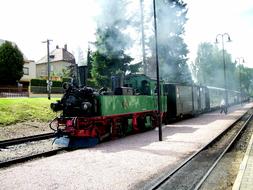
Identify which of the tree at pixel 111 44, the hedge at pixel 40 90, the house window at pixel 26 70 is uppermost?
the house window at pixel 26 70

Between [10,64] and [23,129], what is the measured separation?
29.0 m

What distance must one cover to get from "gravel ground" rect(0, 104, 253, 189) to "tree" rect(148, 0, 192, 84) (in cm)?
2842

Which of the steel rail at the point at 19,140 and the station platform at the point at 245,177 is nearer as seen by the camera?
the station platform at the point at 245,177

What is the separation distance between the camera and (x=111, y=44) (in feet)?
91.3

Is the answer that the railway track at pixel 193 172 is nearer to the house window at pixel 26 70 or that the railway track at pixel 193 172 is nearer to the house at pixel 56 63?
the house window at pixel 26 70

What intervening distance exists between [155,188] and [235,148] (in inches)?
272

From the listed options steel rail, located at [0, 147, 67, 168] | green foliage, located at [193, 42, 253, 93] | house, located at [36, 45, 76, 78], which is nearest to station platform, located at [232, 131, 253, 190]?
steel rail, located at [0, 147, 67, 168]

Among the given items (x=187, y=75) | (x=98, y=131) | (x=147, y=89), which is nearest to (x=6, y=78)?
(x=187, y=75)

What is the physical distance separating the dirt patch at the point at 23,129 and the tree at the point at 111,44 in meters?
6.03

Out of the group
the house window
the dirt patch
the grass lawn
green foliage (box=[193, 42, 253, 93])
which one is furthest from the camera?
green foliage (box=[193, 42, 253, 93])

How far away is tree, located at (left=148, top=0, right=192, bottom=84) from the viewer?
4156 cm

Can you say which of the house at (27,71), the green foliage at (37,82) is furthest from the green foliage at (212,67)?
the green foliage at (37,82)

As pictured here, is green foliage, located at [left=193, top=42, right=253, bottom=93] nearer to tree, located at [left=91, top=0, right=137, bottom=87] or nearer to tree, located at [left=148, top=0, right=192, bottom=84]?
tree, located at [left=148, top=0, right=192, bottom=84]

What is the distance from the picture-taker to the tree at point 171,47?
41562mm
